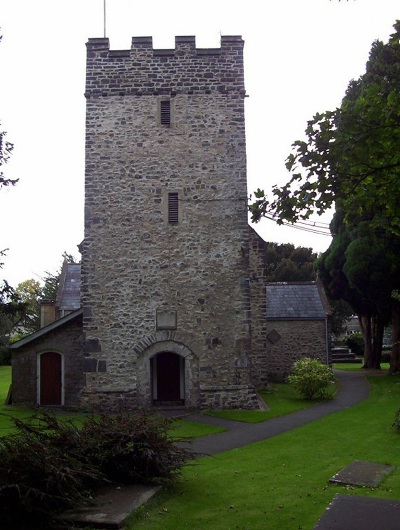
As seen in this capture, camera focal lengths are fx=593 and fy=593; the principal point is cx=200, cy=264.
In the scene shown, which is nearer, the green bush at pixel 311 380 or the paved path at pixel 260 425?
the paved path at pixel 260 425

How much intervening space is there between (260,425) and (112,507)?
9.05 m

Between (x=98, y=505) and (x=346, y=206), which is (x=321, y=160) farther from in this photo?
(x=98, y=505)

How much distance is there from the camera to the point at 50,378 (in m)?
20.3

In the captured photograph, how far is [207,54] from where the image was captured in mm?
19953

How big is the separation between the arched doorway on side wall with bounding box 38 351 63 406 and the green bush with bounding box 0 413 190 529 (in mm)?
10928

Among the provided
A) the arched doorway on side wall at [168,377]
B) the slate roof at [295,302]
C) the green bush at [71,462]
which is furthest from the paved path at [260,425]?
the slate roof at [295,302]

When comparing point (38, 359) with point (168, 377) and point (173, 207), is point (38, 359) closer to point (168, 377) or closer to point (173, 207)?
point (168, 377)

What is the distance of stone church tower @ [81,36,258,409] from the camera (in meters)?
19.0

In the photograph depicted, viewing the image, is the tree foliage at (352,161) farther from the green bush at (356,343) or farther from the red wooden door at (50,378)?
the green bush at (356,343)

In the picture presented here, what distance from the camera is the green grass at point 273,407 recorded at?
690 inches

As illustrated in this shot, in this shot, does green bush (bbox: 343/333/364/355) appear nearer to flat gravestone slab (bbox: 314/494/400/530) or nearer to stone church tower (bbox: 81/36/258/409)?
stone church tower (bbox: 81/36/258/409)

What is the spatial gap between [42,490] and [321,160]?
5.23 metres

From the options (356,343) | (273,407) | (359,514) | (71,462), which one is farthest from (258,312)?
(356,343)

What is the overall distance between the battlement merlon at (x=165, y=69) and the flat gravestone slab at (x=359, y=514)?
1476 cm
